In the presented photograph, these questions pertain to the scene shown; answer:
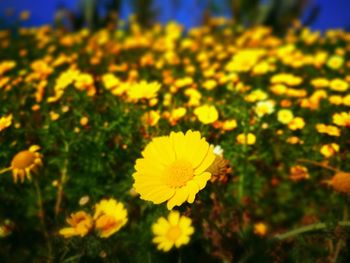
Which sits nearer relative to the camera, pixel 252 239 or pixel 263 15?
pixel 252 239

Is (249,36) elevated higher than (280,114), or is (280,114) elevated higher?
(249,36)

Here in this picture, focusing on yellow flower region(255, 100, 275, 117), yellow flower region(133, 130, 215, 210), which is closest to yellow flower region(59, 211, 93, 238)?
yellow flower region(133, 130, 215, 210)

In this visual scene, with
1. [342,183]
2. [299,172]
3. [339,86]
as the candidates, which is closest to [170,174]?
[342,183]

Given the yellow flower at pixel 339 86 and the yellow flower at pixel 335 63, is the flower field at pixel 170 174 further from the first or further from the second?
the yellow flower at pixel 335 63

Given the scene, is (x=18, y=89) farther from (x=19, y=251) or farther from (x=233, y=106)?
(x=233, y=106)

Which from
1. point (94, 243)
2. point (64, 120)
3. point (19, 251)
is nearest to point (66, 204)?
point (19, 251)

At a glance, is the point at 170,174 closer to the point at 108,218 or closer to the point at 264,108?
the point at 108,218

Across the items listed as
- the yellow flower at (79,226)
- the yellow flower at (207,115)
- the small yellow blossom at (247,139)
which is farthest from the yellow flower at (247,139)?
the yellow flower at (79,226)
